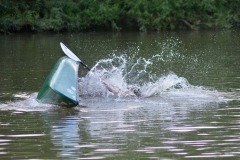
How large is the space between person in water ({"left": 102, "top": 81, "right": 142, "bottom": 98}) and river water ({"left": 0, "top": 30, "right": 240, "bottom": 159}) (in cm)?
11

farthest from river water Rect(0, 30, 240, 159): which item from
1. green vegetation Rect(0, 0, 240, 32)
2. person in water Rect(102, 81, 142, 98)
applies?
green vegetation Rect(0, 0, 240, 32)

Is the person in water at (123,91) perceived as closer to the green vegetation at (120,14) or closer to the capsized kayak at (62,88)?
the capsized kayak at (62,88)

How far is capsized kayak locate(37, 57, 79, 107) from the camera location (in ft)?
40.8

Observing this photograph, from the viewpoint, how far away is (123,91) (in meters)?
13.9

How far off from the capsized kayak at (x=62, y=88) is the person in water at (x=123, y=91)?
0.89 m

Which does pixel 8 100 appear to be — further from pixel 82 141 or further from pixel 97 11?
pixel 97 11

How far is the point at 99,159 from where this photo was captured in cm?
817

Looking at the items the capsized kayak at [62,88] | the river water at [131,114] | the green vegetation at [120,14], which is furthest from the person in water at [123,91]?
the green vegetation at [120,14]

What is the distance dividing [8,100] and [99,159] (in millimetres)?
5524

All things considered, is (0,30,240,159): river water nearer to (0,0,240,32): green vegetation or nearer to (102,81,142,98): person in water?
(102,81,142,98): person in water

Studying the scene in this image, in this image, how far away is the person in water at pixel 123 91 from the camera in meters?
13.7

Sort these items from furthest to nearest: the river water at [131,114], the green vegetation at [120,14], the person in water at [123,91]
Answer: the green vegetation at [120,14] → the person in water at [123,91] → the river water at [131,114]

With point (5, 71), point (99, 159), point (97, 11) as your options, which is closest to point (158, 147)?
point (99, 159)

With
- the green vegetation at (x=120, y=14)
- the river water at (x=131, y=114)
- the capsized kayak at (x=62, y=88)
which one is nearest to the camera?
the river water at (x=131, y=114)
